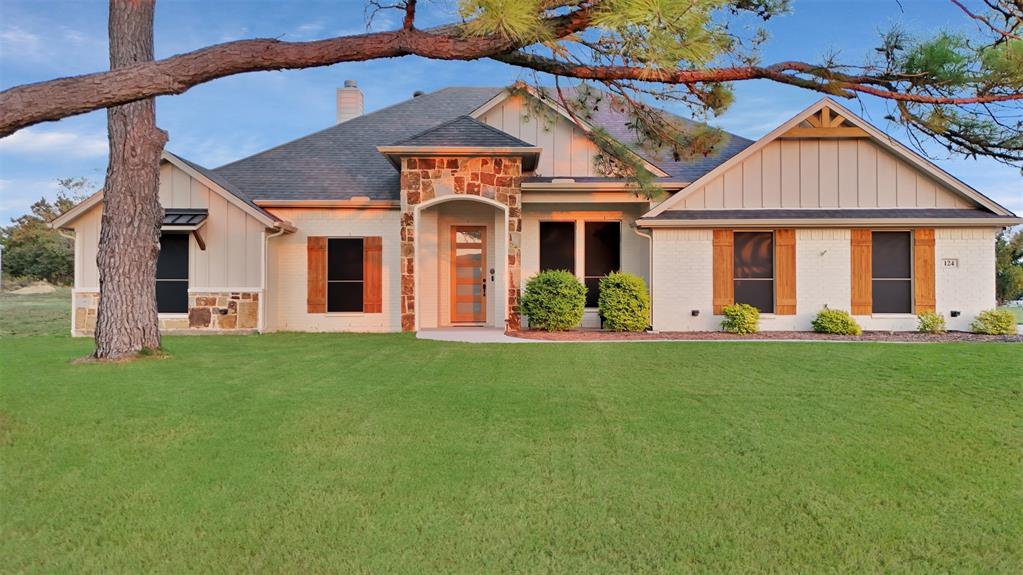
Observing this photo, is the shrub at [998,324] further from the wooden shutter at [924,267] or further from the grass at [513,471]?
the grass at [513,471]

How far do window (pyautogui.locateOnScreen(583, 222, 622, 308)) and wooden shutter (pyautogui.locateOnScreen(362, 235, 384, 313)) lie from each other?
4575 millimetres

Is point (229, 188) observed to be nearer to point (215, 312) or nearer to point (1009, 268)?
point (215, 312)

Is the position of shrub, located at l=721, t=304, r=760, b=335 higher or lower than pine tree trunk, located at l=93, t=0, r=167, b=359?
lower

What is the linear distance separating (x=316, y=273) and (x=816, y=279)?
35.0ft

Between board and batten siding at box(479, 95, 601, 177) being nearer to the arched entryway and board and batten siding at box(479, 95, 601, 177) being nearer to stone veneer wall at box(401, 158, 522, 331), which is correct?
the arched entryway

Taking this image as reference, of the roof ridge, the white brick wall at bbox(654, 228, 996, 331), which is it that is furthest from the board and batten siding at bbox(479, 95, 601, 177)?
the roof ridge

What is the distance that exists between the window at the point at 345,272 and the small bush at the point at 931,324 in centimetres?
1173

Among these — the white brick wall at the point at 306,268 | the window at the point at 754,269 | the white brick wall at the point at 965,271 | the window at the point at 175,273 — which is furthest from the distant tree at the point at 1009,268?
the window at the point at 175,273

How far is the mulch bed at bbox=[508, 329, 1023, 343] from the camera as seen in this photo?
1069 cm

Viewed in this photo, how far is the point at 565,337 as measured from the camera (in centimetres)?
1095

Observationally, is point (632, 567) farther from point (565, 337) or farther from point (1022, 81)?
point (565, 337)

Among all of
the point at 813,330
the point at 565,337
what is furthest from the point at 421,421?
the point at 813,330

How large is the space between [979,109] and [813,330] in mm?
8328

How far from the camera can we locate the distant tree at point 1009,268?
77.9ft
